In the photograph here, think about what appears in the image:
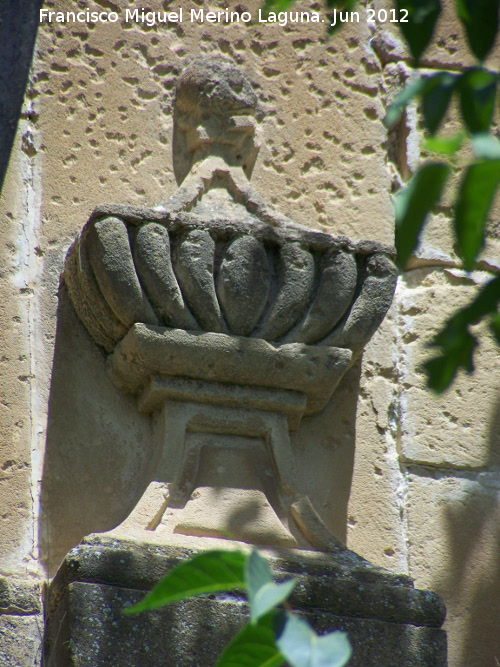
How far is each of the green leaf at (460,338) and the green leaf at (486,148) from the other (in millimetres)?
148

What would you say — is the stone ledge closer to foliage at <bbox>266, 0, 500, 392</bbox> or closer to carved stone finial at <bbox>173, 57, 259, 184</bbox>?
foliage at <bbox>266, 0, 500, 392</bbox>

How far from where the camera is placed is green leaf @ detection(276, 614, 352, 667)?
0.77 m

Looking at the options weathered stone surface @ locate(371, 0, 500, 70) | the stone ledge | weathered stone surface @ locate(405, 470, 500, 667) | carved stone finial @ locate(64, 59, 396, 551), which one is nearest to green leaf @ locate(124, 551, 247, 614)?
the stone ledge

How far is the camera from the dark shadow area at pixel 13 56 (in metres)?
2.41

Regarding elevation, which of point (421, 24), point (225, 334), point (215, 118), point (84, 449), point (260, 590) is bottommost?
point (84, 449)

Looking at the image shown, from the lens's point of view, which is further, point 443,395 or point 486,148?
point 443,395

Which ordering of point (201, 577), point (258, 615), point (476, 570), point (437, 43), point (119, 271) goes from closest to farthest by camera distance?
point (258, 615)
point (201, 577)
point (119, 271)
point (476, 570)
point (437, 43)

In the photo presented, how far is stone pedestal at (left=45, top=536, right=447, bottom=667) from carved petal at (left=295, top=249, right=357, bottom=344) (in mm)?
492

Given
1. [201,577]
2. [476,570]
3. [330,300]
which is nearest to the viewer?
[201,577]

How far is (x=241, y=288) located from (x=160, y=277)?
0.58 feet

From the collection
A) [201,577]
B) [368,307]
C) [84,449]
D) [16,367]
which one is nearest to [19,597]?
[84,449]

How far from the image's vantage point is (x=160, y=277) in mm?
2064

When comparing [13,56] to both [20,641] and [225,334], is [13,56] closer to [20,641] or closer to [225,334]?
[225,334]

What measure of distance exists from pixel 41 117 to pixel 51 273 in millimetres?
421
